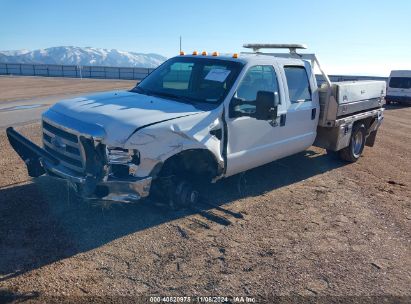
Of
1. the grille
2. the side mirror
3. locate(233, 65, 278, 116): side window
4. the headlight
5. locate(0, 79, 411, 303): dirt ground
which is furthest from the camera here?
locate(233, 65, 278, 116): side window

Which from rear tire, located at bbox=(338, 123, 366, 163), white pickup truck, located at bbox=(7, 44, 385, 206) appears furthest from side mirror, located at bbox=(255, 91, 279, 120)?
rear tire, located at bbox=(338, 123, 366, 163)

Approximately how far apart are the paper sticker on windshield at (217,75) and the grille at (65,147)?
197 cm

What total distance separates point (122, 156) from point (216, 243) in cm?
139

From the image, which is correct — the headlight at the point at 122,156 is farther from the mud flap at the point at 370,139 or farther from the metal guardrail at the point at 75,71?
the metal guardrail at the point at 75,71

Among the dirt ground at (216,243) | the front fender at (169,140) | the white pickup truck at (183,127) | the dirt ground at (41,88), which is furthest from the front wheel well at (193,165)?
the dirt ground at (41,88)

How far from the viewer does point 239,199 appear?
557 centimetres

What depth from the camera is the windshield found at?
16.7 ft

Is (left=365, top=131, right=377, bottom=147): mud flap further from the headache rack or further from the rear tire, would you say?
the headache rack

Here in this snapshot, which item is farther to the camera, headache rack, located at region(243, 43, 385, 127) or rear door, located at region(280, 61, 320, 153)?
headache rack, located at region(243, 43, 385, 127)

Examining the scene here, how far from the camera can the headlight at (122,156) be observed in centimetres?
403

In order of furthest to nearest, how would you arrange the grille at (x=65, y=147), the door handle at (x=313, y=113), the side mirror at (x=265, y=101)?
the door handle at (x=313, y=113), the side mirror at (x=265, y=101), the grille at (x=65, y=147)

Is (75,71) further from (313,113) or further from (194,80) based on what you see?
(194,80)

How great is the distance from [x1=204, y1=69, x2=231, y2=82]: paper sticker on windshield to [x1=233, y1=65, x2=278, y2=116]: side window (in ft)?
0.80

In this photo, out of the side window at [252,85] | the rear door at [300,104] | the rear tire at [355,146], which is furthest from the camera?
the rear tire at [355,146]
